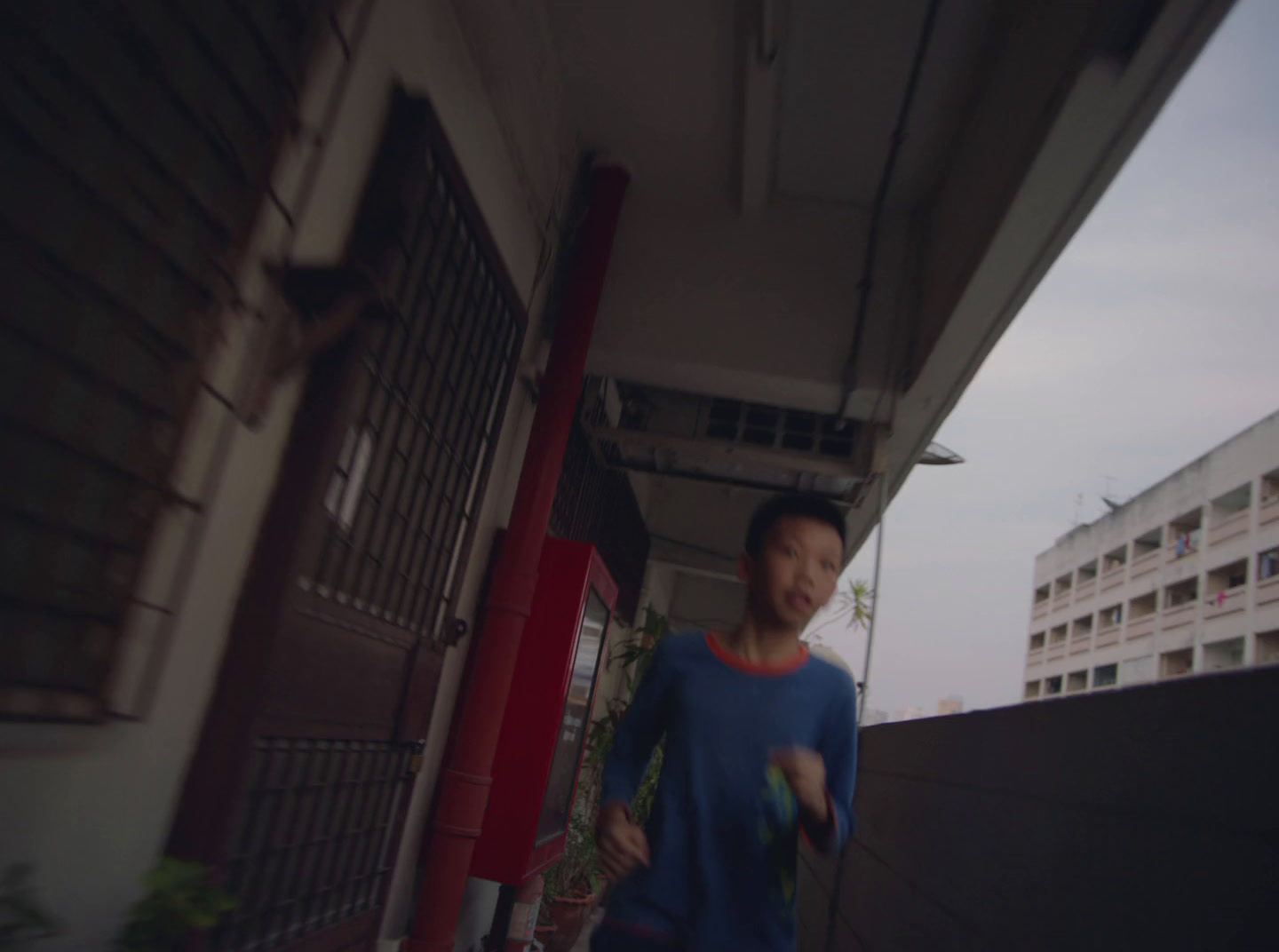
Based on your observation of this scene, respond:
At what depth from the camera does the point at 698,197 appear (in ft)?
14.0

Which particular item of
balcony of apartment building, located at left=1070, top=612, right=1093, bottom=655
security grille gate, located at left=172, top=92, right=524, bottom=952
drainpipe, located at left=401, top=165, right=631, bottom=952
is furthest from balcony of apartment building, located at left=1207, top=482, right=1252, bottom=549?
security grille gate, located at left=172, top=92, right=524, bottom=952

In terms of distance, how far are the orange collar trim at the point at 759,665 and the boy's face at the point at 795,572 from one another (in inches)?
2.3

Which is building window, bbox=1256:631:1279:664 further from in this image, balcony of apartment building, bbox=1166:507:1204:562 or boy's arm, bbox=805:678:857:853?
boy's arm, bbox=805:678:857:853

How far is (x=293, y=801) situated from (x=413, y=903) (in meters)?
1.21

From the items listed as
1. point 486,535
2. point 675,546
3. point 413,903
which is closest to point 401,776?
point 413,903

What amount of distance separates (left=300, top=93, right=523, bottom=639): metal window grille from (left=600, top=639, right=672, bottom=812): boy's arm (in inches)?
40.4

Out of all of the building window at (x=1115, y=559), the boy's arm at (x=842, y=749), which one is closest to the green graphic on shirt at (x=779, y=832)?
the boy's arm at (x=842, y=749)

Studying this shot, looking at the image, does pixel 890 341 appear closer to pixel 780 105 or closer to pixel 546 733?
pixel 780 105

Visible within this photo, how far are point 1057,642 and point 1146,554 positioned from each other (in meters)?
9.78

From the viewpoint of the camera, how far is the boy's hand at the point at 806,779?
4.41 ft

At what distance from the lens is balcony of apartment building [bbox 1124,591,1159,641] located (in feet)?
95.6

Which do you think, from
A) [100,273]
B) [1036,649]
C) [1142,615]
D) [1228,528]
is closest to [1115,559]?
[1142,615]

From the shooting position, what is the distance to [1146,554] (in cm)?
2938

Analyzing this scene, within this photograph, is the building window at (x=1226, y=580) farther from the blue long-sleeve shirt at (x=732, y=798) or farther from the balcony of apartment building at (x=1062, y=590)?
the blue long-sleeve shirt at (x=732, y=798)
